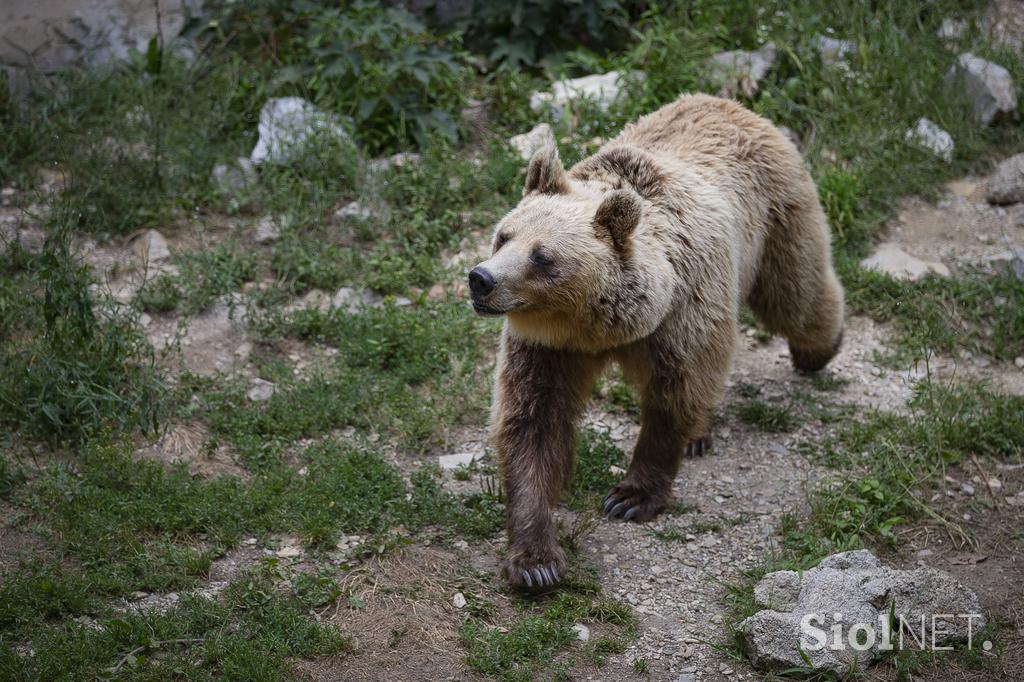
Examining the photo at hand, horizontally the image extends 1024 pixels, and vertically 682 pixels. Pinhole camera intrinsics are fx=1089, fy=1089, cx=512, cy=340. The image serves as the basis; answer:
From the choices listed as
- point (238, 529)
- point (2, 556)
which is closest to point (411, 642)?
point (238, 529)

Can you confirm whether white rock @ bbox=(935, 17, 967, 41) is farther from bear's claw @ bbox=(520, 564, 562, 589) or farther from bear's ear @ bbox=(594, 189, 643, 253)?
bear's claw @ bbox=(520, 564, 562, 589)

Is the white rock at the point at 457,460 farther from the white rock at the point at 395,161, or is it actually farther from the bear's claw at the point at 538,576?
the white rock at the point at 395,161

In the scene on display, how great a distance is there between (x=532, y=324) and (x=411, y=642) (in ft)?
4.65

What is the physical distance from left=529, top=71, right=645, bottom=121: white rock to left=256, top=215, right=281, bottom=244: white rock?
2161 millimetres

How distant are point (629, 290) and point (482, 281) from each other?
70cm

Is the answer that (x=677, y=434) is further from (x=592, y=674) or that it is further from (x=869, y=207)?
(x=869, y=207)

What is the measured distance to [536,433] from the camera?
16.0 feet

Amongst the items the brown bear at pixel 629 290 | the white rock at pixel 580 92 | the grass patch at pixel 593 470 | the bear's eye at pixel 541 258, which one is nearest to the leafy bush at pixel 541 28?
the white rock at pixel 580 92

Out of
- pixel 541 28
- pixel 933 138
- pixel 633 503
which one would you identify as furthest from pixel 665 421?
pixel 541 28

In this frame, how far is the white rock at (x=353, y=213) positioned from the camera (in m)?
7.33

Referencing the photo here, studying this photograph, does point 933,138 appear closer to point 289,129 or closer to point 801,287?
point 801,287

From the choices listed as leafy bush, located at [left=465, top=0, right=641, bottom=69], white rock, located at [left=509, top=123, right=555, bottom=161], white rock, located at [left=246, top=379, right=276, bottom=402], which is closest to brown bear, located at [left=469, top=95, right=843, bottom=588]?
white rock, located at [left=246, top=379, right=276, bottom=402]

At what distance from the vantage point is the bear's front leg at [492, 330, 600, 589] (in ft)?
15.5

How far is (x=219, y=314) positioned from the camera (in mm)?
6590
